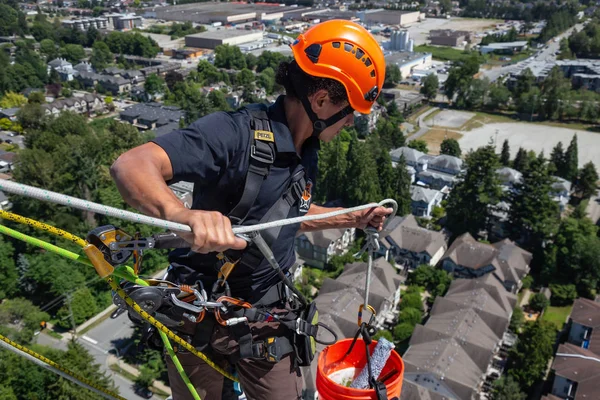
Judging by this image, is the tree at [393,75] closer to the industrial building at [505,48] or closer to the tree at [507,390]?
the industrial building at [505,48]

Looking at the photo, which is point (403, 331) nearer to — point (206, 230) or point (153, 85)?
point (206, 230)

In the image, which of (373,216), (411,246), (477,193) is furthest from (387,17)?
(373,216)

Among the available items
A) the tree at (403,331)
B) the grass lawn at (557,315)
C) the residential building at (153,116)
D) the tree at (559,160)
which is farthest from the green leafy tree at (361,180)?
the residential building at (153,116)

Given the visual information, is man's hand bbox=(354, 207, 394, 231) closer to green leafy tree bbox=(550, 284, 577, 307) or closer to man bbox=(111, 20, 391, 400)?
man bbox=(111, 20, 391, 400)

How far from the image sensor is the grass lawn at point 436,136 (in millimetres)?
33375

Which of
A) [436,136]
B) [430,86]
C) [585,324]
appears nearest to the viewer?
[585,324]

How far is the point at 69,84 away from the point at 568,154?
1643 inches

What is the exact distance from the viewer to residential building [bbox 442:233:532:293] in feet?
60.8

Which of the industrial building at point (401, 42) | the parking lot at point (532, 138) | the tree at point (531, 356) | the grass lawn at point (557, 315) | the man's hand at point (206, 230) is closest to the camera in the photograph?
the man's hand at point (206, 230)

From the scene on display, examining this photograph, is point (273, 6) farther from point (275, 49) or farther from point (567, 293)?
point (567, 293)

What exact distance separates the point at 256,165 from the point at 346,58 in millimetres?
813

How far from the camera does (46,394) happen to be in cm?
1163

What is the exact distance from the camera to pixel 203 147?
226 cm

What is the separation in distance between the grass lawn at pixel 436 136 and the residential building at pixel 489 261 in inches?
532
